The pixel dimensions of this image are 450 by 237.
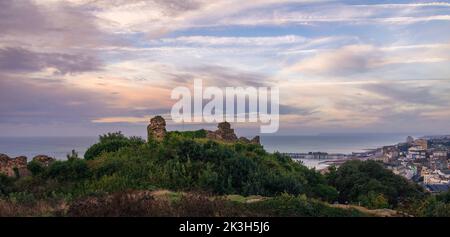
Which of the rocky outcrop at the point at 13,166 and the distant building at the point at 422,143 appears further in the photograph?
the distant building at the point at 422,143

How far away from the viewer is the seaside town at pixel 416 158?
24672 mm

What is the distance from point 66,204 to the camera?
10.4 metres

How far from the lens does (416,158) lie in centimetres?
2683

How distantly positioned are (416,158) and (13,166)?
2024cm

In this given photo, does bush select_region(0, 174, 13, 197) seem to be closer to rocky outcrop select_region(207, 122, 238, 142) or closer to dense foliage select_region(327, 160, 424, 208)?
rocky outcrop select_region(207, 122, 238, 142)

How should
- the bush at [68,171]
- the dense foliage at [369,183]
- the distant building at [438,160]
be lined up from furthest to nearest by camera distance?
1. the distant building at [438,160]
2. the dense foliage at [369,183]
3. the bush at [68,171]

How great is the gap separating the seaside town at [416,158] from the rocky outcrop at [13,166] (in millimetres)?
12621

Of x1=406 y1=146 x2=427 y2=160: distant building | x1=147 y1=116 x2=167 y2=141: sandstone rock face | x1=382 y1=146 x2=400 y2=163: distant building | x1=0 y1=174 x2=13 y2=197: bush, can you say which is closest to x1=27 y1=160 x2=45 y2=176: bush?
x1=0 y1=174 x2=13 y2=197: bush

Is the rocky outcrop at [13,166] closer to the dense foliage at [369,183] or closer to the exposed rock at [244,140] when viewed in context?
the exposed rock at [244,140]

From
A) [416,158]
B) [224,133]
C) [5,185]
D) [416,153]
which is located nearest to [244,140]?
[224,133]

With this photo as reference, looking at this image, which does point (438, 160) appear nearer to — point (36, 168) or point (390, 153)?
point (390, 153)

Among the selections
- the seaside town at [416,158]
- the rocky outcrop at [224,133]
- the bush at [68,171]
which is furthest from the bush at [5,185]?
the seaside town at [416,158]
